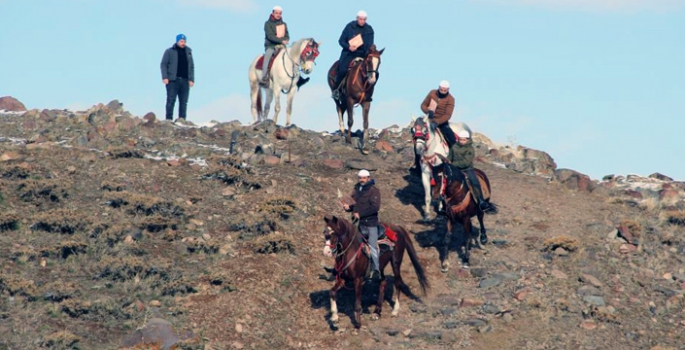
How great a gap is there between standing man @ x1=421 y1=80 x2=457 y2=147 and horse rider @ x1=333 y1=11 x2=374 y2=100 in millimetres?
4243

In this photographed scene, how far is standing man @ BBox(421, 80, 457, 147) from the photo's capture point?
27.3m

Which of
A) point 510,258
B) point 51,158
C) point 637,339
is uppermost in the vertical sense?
point 51,158

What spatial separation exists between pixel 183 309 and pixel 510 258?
8.26 meters

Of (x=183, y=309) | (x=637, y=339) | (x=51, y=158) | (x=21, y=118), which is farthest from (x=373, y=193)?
(x=21, y=118)

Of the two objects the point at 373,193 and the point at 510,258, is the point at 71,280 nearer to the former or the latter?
the point at 373,193

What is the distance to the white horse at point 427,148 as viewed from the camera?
25.5 metres

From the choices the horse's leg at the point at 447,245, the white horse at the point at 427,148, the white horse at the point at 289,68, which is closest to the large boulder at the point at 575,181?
the white horse at the point at 427,148

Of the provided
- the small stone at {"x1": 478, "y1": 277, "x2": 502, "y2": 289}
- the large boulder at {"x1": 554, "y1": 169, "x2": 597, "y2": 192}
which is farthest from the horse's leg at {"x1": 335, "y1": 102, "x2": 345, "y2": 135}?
the small stone at {"x1": 478, "y1": 277, "x2": 502, "y2": 289}

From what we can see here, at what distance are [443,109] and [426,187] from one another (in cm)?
205

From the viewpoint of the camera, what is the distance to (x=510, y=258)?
25703mm

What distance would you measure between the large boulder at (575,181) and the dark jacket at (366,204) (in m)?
10.7

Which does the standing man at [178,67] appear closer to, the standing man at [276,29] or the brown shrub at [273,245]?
the standing man at [276,29]

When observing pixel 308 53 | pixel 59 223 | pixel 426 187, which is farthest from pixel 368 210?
pixel 308 53

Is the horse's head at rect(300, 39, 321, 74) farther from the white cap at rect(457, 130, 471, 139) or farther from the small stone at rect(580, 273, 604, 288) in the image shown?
the small stone at rect(580, 273, 604, 288)
